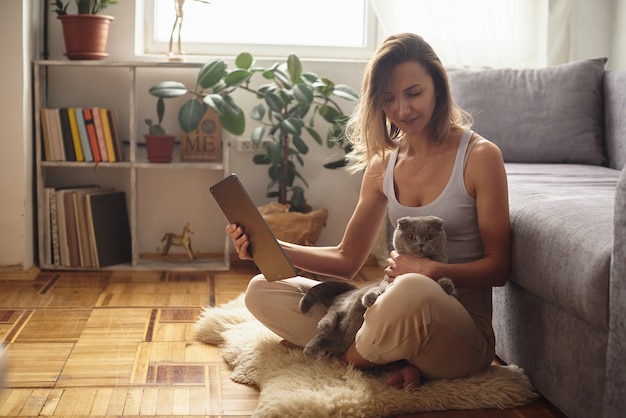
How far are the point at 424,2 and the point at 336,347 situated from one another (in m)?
2.09

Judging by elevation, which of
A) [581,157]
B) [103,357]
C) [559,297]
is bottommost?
[103,357]

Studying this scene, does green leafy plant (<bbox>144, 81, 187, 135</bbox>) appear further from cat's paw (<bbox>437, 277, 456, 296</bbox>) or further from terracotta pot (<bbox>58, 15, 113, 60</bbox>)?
cat's paw (<bbox>437, 277, 456, 296</bbox>)

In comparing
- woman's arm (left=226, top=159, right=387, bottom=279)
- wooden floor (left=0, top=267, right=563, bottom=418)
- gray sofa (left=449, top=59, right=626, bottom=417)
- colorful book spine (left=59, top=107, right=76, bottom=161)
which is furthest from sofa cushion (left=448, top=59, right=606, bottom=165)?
colorful book spine (left=59, top=107, right=76, bottom=161)

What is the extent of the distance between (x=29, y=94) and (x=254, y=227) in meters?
1.81

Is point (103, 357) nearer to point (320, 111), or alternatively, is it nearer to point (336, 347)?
point (336, 347)

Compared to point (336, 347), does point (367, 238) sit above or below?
above

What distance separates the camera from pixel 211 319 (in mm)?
2449

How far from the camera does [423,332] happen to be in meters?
1.73

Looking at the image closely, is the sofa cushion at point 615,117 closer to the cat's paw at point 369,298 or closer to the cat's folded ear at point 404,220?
the cat's folded ear at point 404,220

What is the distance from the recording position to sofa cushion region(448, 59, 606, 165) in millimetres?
2961

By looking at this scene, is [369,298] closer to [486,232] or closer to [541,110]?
[486,232]

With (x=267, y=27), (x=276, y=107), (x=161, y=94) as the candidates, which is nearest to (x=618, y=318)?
(x=276, y=107)

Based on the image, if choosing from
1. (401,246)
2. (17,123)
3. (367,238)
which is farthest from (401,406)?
(17,123)

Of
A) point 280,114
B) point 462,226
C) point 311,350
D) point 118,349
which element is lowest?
point 118,349
